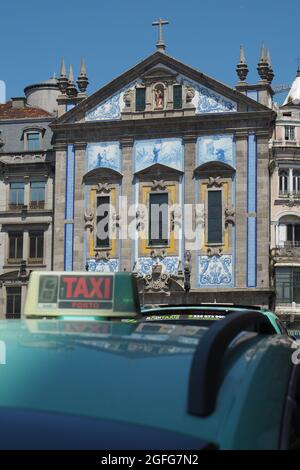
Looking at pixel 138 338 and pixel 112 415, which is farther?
pixel 138 338

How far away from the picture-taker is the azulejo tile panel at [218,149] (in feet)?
140

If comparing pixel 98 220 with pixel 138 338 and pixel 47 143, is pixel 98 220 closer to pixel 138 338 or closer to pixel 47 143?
pixel 47 143

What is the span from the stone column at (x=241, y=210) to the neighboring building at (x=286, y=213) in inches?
55.5

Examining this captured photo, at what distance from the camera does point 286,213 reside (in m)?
43.3

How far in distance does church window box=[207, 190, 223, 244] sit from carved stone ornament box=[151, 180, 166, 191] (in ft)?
6.99

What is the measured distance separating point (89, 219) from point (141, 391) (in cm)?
4127

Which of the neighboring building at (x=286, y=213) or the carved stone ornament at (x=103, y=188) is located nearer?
the neighboring building at (x=286, y=213)

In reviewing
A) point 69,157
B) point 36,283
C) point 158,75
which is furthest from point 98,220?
point 36,283

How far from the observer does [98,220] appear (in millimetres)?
43625

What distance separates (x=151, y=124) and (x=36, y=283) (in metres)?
39.6

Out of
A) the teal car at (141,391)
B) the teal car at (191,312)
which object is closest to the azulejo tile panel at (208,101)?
the teal car at (191,312)

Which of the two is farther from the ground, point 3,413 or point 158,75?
point 158,75

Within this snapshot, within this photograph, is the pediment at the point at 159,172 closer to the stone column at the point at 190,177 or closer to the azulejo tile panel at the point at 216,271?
the stone column at the point at 190,177

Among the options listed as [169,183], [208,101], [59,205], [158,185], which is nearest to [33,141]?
[59,205]
